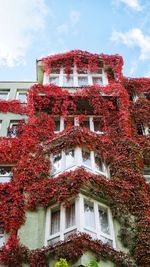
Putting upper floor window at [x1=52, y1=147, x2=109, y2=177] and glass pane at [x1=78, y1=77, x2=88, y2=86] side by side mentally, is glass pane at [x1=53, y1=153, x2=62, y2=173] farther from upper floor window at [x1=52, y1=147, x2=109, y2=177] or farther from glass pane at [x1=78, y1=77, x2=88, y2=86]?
glass pane at [x1=78, y1=77, x2=88, y2=86]

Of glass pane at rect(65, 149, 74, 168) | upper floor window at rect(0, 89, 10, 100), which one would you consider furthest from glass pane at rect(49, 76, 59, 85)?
glass pane at rect(65, 149, 74, 168)

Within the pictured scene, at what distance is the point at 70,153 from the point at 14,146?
3.51 metres

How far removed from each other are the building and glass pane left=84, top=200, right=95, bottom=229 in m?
0.06

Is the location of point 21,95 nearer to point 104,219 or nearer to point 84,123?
point 84,123

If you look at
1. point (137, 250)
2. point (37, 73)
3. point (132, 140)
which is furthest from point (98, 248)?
point (37, 73)

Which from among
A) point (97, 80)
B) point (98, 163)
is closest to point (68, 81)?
point (97, 80)

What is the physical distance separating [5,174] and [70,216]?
18.0ft

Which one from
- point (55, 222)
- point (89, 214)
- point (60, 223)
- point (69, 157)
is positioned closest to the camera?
point (60, 223)

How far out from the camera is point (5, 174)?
20.5m

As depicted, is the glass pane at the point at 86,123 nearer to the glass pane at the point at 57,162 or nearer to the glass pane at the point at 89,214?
the glass pane at the point at 57,162

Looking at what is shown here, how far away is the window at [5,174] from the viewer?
65.6 ft

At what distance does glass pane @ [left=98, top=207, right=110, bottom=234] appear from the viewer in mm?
16812

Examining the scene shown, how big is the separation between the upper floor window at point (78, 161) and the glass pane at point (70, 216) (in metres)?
2.72

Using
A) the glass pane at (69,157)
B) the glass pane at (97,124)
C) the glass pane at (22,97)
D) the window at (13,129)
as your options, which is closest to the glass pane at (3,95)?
the glass pane at (22,97)
